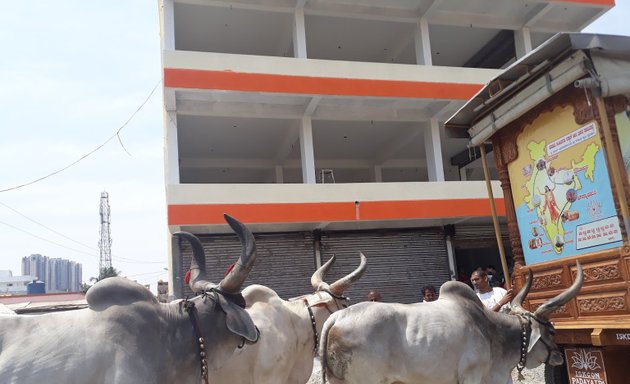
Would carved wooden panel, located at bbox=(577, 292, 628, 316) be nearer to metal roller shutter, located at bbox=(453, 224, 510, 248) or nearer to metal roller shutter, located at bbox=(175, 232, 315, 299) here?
metal roller shutter, located at bbox=(175, 232, 315, 299)

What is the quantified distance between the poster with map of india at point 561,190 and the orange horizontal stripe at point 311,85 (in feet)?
21.6

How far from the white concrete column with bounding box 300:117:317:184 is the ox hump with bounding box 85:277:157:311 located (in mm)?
8852

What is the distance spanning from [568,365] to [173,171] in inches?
316

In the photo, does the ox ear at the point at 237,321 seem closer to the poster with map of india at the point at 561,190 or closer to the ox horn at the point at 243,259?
the ox horn at the point at 243,259

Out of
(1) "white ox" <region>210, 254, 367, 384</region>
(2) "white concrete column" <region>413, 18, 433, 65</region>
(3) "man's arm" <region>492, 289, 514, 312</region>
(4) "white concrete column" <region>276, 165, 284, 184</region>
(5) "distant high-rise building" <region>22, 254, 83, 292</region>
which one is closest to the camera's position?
(1) "white ox" <region>210, 254, 367, 384</region>

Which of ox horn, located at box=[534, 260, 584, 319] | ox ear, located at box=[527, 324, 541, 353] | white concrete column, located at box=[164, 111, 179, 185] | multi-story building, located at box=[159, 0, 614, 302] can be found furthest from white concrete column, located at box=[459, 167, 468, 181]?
ox ear, located at box=[527, 324, 541, 353]

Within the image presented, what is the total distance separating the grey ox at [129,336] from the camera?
209 cm

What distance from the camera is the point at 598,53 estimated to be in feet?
12.7

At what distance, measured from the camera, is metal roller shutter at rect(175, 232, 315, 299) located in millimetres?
11039

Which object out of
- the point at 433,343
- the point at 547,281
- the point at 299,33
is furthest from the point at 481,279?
the point at 299,33

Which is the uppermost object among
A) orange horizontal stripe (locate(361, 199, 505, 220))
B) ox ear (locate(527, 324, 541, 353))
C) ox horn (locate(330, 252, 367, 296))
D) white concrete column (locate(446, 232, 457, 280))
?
orange horizontal stripe (locate(361, 199, 505, 220))

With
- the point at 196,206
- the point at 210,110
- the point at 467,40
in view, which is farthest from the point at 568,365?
the point at 467,40

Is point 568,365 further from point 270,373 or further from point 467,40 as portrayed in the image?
point 467,40

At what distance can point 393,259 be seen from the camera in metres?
12.0
